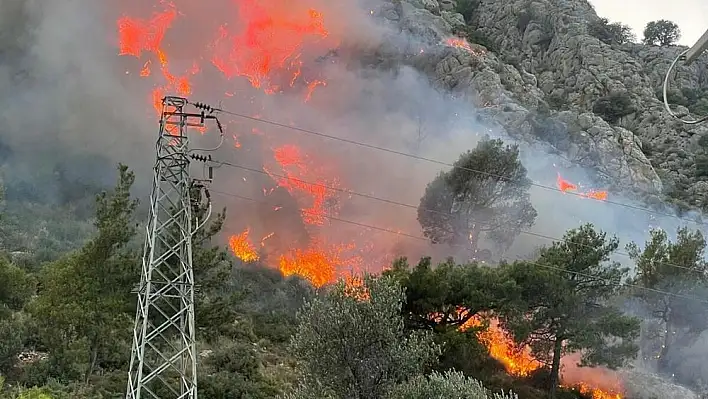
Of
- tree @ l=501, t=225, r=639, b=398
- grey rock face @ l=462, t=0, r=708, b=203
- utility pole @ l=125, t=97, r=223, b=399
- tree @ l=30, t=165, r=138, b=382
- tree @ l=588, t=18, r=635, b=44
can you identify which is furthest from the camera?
tree @ l=588, t=18, r=635, b=44

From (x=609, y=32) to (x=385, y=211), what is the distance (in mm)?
66161

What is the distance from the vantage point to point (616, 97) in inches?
3337

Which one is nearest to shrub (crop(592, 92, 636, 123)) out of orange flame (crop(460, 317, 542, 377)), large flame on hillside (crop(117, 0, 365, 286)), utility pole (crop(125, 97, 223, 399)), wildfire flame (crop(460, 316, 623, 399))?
large flame on hillside (crop(117, 0, 365, 286))

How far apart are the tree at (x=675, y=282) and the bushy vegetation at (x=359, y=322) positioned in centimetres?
10

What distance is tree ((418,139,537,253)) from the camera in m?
52.8

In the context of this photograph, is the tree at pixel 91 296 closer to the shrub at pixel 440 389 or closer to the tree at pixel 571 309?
the shrub at pixel 440 389

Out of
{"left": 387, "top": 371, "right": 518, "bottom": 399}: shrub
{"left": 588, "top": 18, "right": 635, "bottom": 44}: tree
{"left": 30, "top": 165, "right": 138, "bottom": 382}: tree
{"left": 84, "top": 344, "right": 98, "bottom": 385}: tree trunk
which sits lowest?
{"left": 84, "top": 344, "right": 98, "bottom": 385}: tree trunk

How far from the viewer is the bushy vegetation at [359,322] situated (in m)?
21.4

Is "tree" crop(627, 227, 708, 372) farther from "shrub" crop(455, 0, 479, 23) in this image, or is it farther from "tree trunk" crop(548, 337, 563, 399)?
"shrub" crop(455, 0, 479, 23)

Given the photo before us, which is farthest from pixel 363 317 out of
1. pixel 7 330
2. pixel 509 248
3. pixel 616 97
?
pixel 616 97

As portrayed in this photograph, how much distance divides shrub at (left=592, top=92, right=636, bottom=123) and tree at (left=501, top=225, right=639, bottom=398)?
5329cm

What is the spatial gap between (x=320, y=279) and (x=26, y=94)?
4707cm

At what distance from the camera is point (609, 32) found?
4063 inches

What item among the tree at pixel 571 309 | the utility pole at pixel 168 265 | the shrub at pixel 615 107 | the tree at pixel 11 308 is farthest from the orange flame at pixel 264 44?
the utility pole at pixel 168 265
